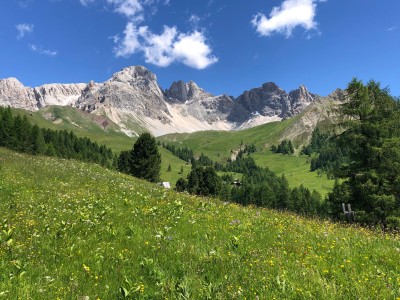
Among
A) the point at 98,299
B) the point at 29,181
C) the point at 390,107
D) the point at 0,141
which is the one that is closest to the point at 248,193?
the point at 0,141

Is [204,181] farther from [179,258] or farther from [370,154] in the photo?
[179,258]

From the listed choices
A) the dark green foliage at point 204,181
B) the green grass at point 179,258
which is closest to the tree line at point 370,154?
the green grass at point 179,258

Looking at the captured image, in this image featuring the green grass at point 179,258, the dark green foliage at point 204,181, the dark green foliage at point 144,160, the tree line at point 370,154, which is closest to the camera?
the green grass at point 179,258

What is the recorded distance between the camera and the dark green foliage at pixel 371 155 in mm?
26062

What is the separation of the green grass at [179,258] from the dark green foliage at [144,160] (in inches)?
2686

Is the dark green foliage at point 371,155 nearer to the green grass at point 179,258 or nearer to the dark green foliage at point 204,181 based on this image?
the green grass at point 179,258

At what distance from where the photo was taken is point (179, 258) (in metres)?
7.99

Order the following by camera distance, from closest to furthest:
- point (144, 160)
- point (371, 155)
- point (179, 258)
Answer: point (179, 258) < point (371, 155) < point (144, 160)

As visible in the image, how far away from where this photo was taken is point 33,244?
8.46 m

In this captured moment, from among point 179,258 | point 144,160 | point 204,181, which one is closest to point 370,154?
point 179,258

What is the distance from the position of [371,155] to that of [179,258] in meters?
24.9

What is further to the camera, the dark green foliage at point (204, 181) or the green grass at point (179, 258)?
the dark green foliage at point (204, 181)

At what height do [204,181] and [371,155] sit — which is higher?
[371,155]

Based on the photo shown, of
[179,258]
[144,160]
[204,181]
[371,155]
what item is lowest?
[204,181]
